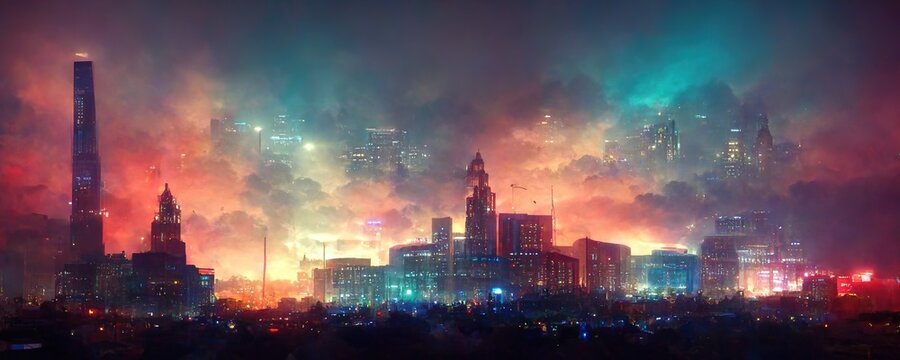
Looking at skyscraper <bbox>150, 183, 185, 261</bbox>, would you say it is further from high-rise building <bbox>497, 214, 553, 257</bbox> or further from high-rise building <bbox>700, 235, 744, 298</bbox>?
high-rise building <bbox>700, 235, 744, 298</bbox>

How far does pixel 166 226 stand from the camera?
27641 millimetres

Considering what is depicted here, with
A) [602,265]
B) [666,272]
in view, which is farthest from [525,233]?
[666,272]

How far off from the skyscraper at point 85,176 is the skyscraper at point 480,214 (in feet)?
30.9

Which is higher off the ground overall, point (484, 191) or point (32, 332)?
point (484, 191)

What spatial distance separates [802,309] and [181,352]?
16.3 metres

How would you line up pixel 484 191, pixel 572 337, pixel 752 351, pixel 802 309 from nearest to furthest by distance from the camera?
pixel 752 351, pixel 572 337, pixel 802 309, pixel 484 191

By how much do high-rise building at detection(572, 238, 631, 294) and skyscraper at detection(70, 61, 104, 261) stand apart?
1319 cm

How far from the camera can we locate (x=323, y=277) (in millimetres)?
32094

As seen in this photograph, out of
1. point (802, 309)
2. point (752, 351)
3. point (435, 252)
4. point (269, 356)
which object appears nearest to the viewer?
point (269, 356)

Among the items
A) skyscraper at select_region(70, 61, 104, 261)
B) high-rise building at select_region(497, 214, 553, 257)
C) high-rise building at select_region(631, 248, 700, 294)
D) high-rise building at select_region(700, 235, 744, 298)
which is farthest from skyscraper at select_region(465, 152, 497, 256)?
skyscraper at select_region(70, 61, 104, 261)

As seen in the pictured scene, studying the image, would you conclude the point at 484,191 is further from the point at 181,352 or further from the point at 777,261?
the point at 181,352

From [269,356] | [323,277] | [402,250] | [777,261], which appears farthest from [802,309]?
[269,356]

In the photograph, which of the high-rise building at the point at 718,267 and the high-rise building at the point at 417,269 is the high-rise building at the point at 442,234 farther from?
the high-rise building at the point at 718,267

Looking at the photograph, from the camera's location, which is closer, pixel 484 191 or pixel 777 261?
pixel 484 191
